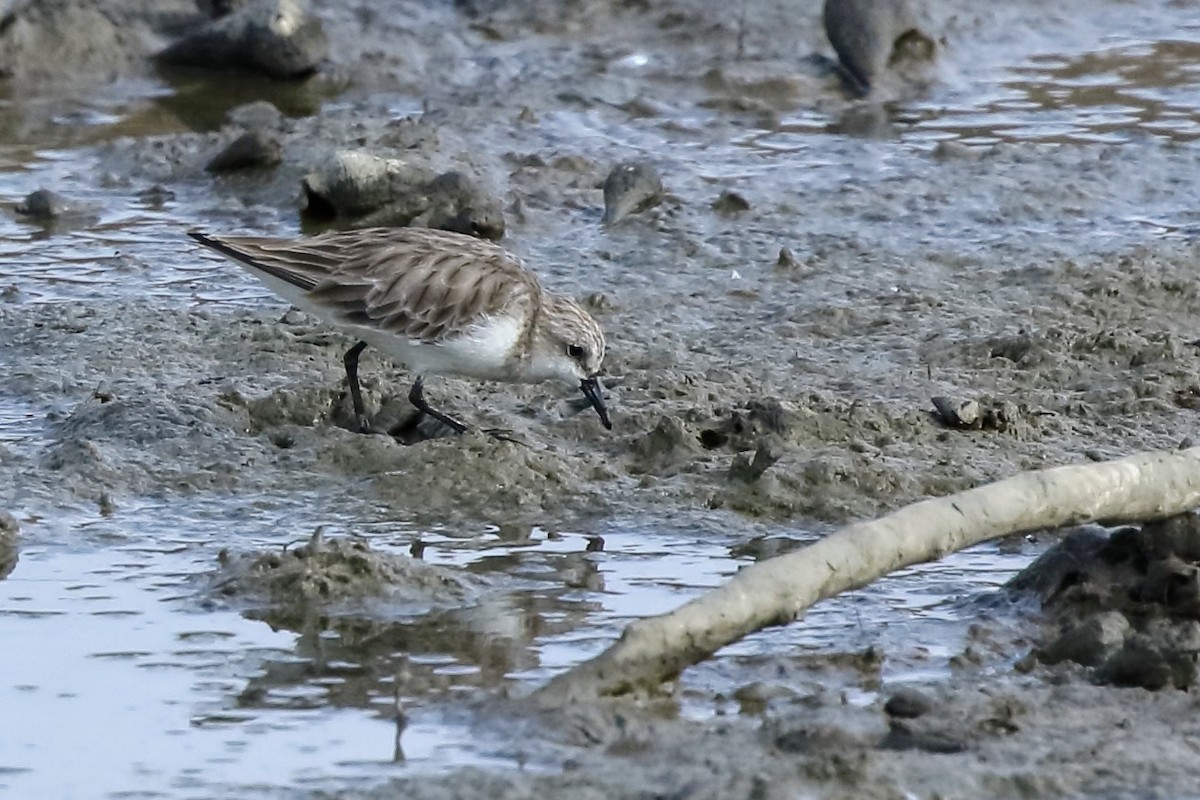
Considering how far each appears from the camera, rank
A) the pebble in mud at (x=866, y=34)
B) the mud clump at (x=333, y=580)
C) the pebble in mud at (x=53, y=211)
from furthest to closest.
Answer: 1. the pebble in mud at (x=866, y=34)
2. the pebble in mud at (x=53, y=211)
3. the mud clump at (x=333, y=580)

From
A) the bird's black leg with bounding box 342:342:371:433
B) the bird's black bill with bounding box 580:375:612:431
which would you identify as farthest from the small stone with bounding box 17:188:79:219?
the bird's black bill with bounding box 580:375:612:431

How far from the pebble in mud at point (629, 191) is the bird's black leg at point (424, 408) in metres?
2.56

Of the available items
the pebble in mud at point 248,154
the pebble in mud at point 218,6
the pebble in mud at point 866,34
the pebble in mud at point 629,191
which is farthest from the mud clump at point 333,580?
the pebble in mud at point 218,6

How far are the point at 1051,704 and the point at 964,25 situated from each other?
30.7 ft

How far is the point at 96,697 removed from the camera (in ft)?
18.9

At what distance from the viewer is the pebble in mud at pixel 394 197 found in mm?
10375

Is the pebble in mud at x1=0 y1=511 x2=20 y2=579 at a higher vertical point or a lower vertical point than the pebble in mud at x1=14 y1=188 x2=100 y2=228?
lower

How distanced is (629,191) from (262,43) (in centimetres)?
344

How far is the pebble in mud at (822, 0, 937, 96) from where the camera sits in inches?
520

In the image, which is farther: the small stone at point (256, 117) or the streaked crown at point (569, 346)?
the small stone at point (256, 117)

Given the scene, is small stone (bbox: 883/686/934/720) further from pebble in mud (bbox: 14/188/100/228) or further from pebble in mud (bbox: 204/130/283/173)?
pebble in mud (bbox: 204/130/283/173)

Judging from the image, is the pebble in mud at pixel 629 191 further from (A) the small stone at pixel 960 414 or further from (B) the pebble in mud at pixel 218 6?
(B) the pebble in mud at pixel 218 6

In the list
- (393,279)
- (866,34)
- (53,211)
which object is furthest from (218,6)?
(393,279)

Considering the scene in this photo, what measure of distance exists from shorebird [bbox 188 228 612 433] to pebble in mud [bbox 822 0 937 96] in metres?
5.44
